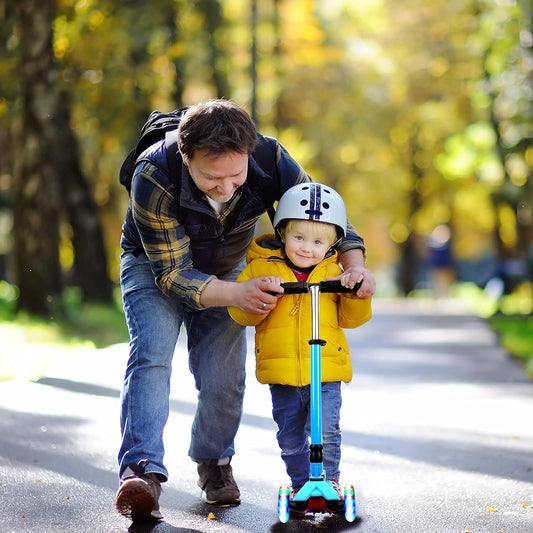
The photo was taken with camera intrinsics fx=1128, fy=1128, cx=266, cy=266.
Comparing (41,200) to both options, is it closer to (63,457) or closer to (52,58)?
(52,58)

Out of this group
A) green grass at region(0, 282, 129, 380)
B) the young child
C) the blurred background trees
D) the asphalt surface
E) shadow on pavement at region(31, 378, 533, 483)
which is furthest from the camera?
the blurred background trees

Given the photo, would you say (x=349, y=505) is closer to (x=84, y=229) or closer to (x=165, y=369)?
(x=165, y=369)

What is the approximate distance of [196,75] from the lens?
27.5 metres

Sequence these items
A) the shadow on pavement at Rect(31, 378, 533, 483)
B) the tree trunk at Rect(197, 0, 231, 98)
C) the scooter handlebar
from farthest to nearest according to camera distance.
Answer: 1. the tree trunk at Rect(197, 0, 231, 98)
2. the shadow on pavement at Rect(31, 378, 533, 483)
3. the scooter handlebar

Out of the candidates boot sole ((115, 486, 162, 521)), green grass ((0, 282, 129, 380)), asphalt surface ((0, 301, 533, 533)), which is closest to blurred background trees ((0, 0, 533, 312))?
green grass ((0, 282, 129, 380))

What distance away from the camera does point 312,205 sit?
15.8 feet

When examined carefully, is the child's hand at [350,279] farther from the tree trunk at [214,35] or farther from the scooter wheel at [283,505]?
the tree trunk at [214,35]

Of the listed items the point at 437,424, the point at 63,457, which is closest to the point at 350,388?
the point at 437,424

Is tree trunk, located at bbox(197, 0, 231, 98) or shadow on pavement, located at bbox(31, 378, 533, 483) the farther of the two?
tree trunk, located at bbox(197, 0, 231, 98)

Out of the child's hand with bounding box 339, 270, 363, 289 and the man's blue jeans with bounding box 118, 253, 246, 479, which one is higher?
the child's hand with bounding box 339, 270, 363, 289

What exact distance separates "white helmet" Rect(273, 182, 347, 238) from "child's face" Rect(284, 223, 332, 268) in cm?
7

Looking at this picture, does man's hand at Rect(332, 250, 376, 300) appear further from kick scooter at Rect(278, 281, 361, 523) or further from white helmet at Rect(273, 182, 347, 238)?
white helmet at Rect(273, 182, 347, 238)

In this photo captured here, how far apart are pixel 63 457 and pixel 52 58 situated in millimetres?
10072

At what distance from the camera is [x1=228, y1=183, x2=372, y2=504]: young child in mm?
4887
